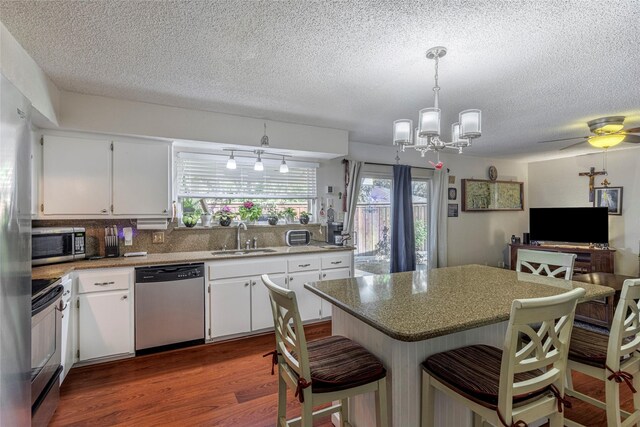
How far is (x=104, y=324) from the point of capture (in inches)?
108

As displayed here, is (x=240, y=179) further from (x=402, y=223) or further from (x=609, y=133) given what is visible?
(x=609, y=133)

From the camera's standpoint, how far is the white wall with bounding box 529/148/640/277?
488 centimetres

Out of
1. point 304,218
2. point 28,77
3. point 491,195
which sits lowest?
point 304,218

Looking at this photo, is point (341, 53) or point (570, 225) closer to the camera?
point (341, 53)

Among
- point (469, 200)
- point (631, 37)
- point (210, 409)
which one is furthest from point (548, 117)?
point (210, 409)

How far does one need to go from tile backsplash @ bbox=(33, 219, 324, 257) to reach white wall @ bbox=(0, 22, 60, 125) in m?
1.07

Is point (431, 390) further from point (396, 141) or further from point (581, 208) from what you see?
point (581, 208)

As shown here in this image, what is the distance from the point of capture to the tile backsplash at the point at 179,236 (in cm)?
321

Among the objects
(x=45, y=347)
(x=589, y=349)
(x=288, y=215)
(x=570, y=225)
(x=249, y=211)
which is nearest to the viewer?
(x=589, y=349)

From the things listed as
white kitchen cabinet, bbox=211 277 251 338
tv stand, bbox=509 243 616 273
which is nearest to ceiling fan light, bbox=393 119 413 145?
white kitchen cabinet, bbox=211 277 251 338

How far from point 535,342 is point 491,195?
5492 millimetres

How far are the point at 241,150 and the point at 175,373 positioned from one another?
94.3 inches

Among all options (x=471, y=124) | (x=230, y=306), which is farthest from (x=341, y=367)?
(x=230, y=306)

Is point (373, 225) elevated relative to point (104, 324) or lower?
elevated
